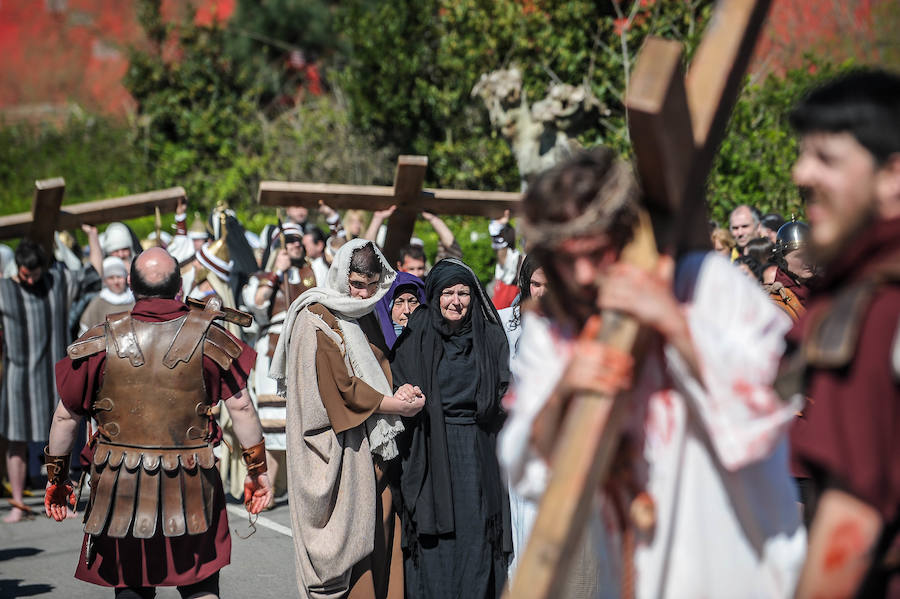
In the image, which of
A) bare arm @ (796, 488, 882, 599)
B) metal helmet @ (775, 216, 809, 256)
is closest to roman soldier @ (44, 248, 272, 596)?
metal helmet @ (775, 216, 809, 256)

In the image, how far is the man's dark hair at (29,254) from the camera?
9031 millimetres

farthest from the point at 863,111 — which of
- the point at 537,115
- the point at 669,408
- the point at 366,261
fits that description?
the point at 537,115

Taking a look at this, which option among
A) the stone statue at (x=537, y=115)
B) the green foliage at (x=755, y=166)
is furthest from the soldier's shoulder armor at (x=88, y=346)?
the stone statue at (x=537, y=115)

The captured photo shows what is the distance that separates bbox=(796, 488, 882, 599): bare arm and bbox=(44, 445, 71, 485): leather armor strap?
381cm

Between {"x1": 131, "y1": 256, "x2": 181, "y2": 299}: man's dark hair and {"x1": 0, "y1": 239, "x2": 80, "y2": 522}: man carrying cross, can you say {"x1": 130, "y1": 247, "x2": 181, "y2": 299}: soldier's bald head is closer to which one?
{"x1": 131, "y1": 256, "x2": 181, "y2": 299}: man's dark hair

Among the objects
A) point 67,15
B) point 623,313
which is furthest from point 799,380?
point 67,15

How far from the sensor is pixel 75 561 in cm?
754

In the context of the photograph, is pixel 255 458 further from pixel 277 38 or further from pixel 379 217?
pixel 277 38

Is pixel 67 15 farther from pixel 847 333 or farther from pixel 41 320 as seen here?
pixel 847 333

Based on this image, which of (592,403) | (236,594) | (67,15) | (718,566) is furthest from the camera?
(67,15)

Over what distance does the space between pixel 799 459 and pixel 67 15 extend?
33.2m

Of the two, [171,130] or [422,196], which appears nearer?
[422,196]

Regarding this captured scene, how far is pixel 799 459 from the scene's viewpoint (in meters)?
2.23

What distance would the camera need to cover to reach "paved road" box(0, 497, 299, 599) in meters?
6.80
